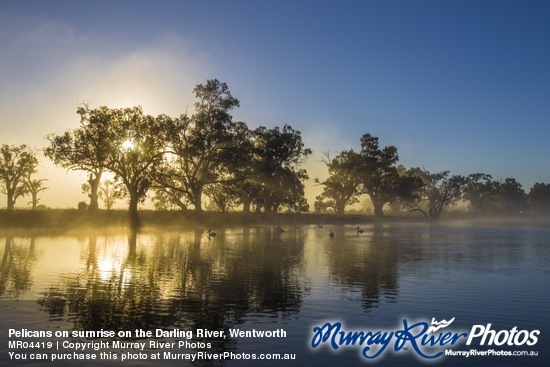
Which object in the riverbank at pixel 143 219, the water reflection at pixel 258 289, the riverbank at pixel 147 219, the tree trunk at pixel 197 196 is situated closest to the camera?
the water reflection at pixel 258 289

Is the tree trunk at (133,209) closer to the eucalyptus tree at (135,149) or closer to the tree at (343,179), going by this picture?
the eucalyptus tree at (135,149)

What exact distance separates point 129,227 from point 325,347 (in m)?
64.6

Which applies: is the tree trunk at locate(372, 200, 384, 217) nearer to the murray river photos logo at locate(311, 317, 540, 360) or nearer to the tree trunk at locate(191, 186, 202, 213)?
the tree trunk at locate(191, 186, 202, 213)

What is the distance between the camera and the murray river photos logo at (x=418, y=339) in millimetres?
12625

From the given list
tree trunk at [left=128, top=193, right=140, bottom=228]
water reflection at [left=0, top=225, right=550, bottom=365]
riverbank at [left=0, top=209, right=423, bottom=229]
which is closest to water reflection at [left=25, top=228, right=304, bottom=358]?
water reflection at [left=0, top=225, right=550, bottom=365]

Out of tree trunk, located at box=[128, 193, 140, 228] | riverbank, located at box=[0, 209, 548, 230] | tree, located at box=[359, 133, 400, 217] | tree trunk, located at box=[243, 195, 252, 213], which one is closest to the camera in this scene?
riverbank, located at box=[0, 209, 548, 230]

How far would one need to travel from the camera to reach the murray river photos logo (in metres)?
12.6

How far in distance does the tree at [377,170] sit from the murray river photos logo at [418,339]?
380ft

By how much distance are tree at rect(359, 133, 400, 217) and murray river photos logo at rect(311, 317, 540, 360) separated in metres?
116

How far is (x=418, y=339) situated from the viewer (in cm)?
1347

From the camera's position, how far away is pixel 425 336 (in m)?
13.8

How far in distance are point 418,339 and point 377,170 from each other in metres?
121

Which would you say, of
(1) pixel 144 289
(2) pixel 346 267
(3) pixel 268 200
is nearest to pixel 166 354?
(1) pixel 144 289

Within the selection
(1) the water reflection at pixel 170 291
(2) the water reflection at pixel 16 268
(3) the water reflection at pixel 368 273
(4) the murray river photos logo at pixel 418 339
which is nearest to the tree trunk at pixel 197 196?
(2) the water reflection at pixel 16 268
